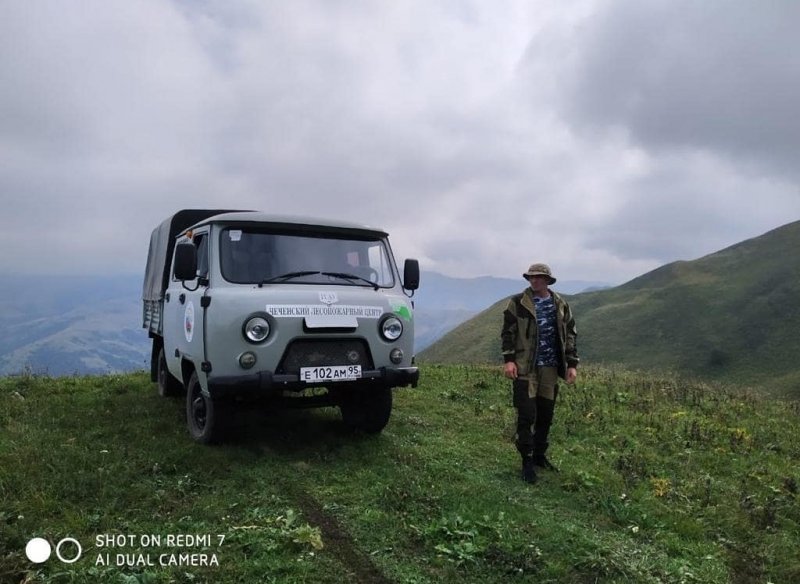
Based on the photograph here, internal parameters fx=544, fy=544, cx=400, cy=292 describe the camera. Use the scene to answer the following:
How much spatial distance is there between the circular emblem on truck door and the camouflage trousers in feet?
13.1

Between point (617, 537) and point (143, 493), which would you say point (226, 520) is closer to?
point (143, 493)

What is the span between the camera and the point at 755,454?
8.05 m

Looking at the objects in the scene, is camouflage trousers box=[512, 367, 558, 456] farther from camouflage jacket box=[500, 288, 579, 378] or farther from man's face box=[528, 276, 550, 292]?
man's face box=[528, 276, 550, 292]

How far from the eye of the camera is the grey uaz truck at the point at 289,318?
235 inches

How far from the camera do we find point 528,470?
6309 millimetres

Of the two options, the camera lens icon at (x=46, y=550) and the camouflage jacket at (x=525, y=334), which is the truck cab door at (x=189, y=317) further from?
the camouflage jacket at (x=525, y=334)

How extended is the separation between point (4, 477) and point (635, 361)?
86.4m

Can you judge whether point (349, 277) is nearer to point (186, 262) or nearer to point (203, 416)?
point (186, 262)

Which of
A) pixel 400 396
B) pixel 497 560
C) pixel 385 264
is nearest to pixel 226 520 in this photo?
pixel 497 560

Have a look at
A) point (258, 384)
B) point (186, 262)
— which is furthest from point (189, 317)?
point (258, 384)

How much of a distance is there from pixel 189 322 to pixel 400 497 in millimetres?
3468

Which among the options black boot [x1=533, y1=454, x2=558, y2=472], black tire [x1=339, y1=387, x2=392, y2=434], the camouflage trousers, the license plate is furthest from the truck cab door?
black boot [x1=533, y1=454, x2=558, y2=472]

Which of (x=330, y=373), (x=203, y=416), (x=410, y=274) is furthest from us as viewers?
(x=410, y=274)

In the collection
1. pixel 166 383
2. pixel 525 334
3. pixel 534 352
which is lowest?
pixel 166 383
